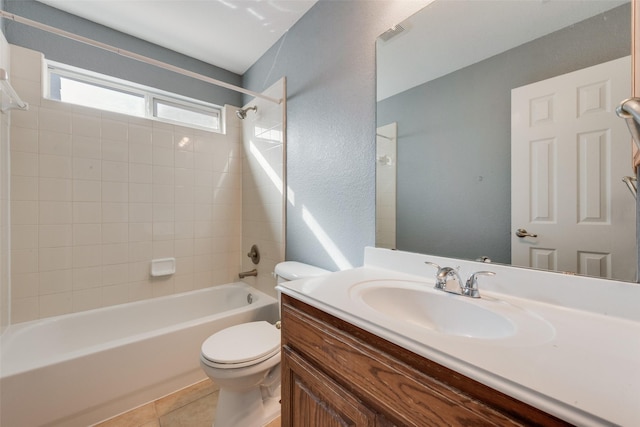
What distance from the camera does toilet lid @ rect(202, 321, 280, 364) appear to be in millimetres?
1188

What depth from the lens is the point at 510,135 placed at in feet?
2.79

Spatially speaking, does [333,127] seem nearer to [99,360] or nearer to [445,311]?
[445,311]

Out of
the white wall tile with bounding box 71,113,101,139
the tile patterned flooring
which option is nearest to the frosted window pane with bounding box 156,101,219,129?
the white wall tile with bounding box 71,113,101,139

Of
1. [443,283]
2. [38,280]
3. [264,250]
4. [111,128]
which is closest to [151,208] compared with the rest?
[111,128]

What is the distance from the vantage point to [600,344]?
0.50m

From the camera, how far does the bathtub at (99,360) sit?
1160mm

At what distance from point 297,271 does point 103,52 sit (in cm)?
217

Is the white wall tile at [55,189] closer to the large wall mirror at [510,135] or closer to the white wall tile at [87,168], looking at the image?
the white wall tile at [87,168]

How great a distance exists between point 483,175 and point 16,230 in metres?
2.63

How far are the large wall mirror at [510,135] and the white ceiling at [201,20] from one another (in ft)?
3.19

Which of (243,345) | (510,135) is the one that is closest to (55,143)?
(243,345)

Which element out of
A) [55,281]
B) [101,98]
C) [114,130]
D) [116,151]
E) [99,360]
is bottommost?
[99,360]

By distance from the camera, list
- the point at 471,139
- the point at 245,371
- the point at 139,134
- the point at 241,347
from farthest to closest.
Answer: the point at 139,134
the point at 241,347
the point at 245,371
the point at 471,139

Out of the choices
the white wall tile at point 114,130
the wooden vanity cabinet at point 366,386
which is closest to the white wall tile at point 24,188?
the white wall tile at point 114,130
